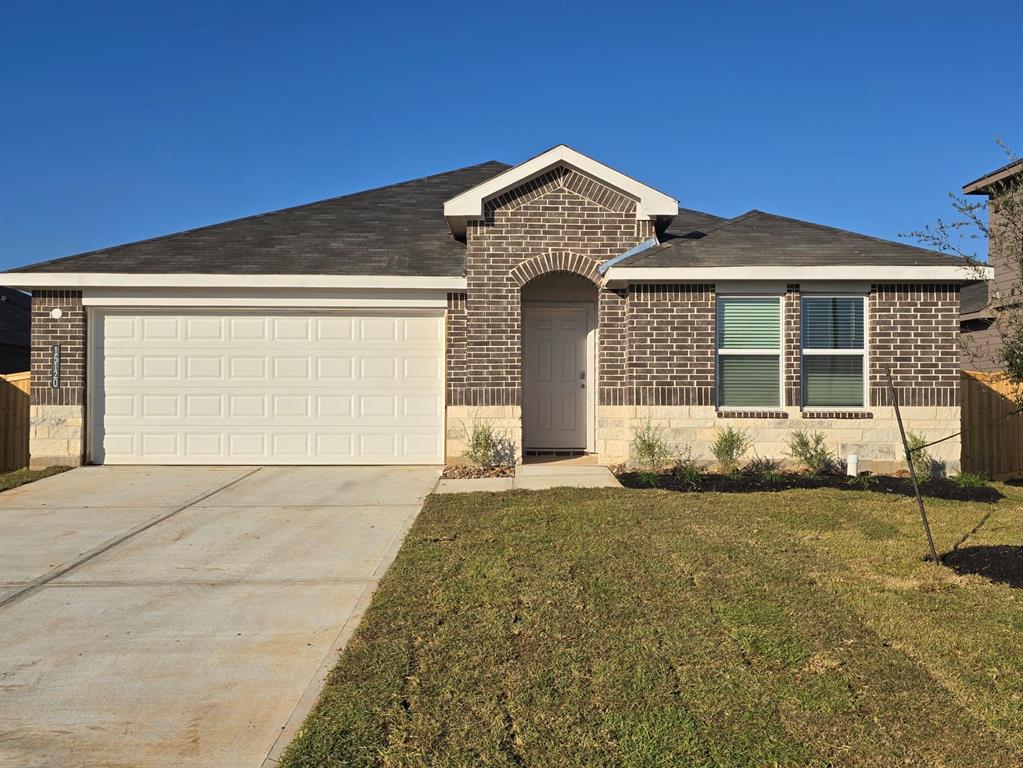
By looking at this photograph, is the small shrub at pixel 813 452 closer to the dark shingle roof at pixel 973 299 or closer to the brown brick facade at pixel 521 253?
the brown brick facade at pixel 521 253

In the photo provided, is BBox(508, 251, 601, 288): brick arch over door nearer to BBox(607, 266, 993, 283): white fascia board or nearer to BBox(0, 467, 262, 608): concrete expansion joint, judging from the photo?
BBox(607, 266, 993, 283): white fascia board

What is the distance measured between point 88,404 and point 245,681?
352 inches

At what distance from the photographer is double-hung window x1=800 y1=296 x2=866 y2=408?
33.4 feet

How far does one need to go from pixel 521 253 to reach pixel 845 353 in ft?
16.3

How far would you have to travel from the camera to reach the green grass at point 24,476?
378 inches

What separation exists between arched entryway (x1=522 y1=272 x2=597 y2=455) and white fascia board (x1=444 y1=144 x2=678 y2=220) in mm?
1699

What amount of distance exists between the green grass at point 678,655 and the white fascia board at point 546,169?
18.9ft

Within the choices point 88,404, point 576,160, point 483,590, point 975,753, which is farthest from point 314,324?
point 975,753

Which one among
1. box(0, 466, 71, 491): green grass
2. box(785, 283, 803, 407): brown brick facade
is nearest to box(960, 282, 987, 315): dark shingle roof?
box(785, 283, 803, 407): brown brick facade

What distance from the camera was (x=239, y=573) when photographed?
223 inches

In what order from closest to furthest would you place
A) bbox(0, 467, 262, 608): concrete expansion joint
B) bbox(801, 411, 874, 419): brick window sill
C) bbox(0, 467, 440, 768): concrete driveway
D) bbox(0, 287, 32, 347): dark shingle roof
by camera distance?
bbox(0, 467, 440, 768): concrete driveway, bbox(0, 467, 262, 608): concrete expansion joint, bbox(801, 411, 874, 419): brick window sill, bbox(0, 287, 32, 347): dark shingle roof

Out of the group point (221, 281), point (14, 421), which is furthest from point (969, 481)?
point (14, 421)

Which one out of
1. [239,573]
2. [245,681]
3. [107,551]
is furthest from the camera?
[107,551]

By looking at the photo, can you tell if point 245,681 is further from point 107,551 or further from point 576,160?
point 576,160
